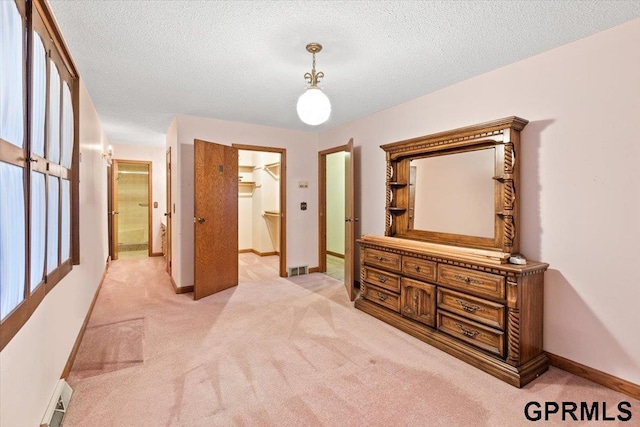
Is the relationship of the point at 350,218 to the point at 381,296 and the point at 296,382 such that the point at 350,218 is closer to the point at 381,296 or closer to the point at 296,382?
the point at 381,296

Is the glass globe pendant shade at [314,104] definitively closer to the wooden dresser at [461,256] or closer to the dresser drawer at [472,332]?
the wooden dresser at [461,256]

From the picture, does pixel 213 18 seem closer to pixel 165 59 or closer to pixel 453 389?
pixel 165 59

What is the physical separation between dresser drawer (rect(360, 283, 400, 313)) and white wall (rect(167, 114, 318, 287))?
6.04 ft

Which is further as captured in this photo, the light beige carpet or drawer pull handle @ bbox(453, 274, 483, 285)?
drawer pull handle @ bbox(453, 274, 483, 285)

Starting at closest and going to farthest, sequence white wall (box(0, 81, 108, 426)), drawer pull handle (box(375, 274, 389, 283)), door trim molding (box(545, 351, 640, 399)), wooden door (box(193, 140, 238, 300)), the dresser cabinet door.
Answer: white wall (box(0, 81, 108, 426)), door trim molding (box(545, 351, 640, 399)), the dresser cabinet door, drawer pull handle (box(375, 274, 389, 283)), wooden door (box(193, 140, 238, 300))

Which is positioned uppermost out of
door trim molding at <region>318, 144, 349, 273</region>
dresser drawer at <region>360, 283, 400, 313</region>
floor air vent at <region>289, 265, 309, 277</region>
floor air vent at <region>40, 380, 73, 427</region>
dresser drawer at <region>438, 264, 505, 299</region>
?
door trim molding at <region>318, 144, 349, 273</region>

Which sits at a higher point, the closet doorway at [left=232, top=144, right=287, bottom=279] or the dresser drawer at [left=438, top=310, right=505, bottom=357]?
the closet doorway at [left=232, top=144, right=287, bottom=279]

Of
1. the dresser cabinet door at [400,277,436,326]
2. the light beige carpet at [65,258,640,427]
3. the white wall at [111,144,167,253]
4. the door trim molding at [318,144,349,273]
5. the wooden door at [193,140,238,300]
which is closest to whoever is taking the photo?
the light beige carpet at [65,258,640,427]

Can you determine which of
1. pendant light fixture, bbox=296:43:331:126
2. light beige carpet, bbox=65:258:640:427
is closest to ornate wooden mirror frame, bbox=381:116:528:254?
light beige carpet, bbox=65:258:640:427

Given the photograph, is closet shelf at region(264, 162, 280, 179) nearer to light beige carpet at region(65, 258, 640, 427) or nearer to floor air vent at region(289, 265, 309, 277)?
floor air vent at region(289, 265, 309, 277)

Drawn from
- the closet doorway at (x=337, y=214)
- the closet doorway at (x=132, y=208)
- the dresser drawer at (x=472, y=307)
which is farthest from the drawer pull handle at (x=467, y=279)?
the closet doorway at (x=132, y=208)

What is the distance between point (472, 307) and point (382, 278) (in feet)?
3.15

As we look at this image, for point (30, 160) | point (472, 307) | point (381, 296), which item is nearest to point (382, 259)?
point (381, 296)

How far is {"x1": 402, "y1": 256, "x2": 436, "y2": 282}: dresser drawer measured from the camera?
2.71m
